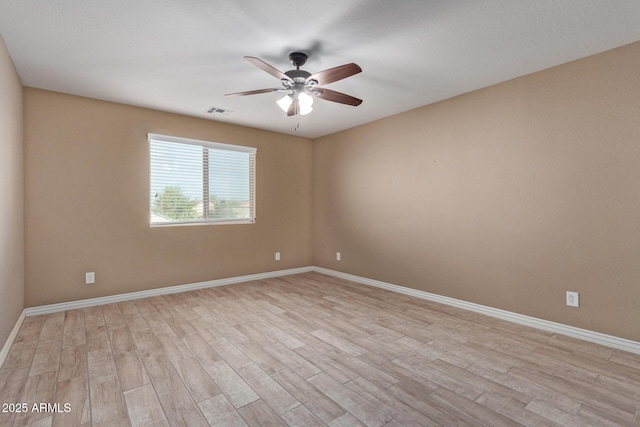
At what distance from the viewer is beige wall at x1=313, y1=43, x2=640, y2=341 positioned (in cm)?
249

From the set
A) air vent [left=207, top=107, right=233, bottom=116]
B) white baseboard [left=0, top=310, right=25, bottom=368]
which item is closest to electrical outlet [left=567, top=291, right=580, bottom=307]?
air vent [left=207, top=107, right=233, bottom=116]

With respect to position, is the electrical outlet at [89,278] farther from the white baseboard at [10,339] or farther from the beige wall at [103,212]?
the white baseboard at [10,339]

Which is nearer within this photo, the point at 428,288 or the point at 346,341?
the point at 346,341

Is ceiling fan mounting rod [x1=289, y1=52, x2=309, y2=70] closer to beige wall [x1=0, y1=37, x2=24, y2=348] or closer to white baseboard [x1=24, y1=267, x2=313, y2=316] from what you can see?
beige wall [x1=0, y1=37, x2=24, y2=348]

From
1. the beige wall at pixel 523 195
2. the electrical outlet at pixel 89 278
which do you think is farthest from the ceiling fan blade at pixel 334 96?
the electrical outlet at pixel 89 278

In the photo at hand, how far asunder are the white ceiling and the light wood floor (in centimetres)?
239

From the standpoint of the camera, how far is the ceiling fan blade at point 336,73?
7.05ft

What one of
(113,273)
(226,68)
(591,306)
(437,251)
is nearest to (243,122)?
(226,68)

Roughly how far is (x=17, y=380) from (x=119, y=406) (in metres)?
0.86

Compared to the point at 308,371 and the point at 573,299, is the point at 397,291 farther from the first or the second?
the point at 308,371

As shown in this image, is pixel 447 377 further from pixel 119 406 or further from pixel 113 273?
pixel 113 273

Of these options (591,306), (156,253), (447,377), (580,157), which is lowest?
(447,377)

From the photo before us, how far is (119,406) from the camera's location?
1747 mm

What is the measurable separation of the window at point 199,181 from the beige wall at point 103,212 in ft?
0.35
